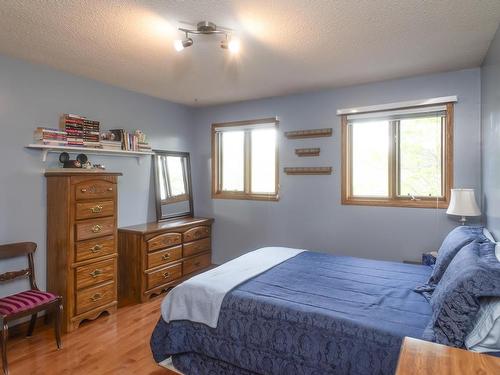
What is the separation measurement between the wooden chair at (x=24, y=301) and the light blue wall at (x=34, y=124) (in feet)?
0.47

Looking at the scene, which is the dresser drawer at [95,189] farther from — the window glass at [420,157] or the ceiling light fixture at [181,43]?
the window glass at [420,157]

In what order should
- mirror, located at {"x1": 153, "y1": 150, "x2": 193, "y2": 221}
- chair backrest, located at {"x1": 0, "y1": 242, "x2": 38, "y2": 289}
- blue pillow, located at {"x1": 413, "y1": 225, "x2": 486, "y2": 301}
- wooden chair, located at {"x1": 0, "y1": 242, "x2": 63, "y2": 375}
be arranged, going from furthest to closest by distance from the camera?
mirror, located at {"x1": 153, "y1": 150, "x2": 193, "y2": 221}, chair backrest, located at {"x1": 0, "y1": 242, "x2": 38, "y2": 289}, wooden chair, located at {"x1": 0, "y1": 242, "x2": 63, "y2": 375}, blue pillow, located at {"x1": 413, "y1": 225, "x2": 486, "y2": 301}

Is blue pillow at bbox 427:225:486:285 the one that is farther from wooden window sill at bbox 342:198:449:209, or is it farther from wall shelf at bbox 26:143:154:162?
wall shelf at bbox 26:143:154:162

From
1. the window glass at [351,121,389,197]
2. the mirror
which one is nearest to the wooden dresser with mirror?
the mirror

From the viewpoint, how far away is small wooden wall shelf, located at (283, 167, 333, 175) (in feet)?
13.1

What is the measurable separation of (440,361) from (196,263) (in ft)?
11.8

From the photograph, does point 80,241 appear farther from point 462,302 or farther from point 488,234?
point 488,234

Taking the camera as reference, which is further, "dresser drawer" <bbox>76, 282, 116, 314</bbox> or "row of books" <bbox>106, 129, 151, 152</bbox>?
"row of books" <bbox>106, 129, 151, 152</bbox>

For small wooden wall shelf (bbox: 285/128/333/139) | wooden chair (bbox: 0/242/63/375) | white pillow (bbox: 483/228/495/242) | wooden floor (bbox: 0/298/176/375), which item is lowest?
wooden floor (bbox: 0/298/176/375)

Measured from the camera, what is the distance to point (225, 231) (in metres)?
4.74

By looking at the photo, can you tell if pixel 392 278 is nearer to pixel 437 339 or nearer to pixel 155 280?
pixel 437 339

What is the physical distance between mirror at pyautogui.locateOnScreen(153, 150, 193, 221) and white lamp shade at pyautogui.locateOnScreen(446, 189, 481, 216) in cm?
328

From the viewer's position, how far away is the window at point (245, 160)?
444 cm

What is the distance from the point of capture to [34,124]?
3088mm
